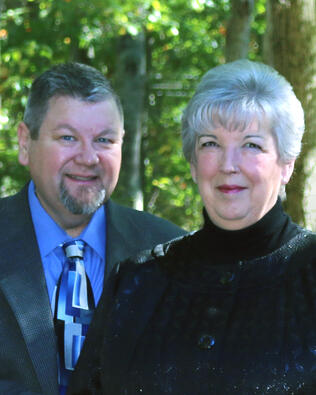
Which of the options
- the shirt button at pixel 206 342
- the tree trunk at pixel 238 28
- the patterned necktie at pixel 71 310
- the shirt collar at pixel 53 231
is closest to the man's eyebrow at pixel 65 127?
the shirt collar at pixel 53 231

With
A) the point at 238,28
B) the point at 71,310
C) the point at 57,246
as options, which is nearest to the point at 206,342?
the point at 71,310

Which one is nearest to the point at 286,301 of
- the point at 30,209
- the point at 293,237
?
the point at 293,237

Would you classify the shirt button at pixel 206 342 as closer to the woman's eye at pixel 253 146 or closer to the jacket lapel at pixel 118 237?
the woman's eye at pixel 253 146

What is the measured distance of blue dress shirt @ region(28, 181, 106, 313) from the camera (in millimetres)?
3602

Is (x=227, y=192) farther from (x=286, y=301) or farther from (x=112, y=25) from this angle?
(x=112, y=25)

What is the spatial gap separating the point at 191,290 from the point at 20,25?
6994mm

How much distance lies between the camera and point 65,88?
381 cm

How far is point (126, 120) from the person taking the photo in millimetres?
9820

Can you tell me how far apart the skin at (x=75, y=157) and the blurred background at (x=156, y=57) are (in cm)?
148

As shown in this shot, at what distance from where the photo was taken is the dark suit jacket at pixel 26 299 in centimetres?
329

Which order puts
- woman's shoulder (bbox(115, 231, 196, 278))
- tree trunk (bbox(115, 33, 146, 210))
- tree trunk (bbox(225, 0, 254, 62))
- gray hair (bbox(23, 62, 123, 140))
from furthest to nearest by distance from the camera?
tree trunk (bbox(115, 33, 146, 210))
tree trunk (bbox(225, 0, 254, 62))
gray hair (bbox(23, 62, 123, 140))
woman's shoulder (bbox(115, 231, 196, 278))

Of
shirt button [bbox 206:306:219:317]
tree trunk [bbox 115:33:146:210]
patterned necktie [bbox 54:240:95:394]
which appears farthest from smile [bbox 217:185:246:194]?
tree trunk [bbox 115:33:146:210]

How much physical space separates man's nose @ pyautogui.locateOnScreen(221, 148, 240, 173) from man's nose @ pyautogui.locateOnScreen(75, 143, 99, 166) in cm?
117

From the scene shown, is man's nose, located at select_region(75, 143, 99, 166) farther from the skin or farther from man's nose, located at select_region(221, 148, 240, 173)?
man's nose, located at select_region(221, 148, 240, 173)
